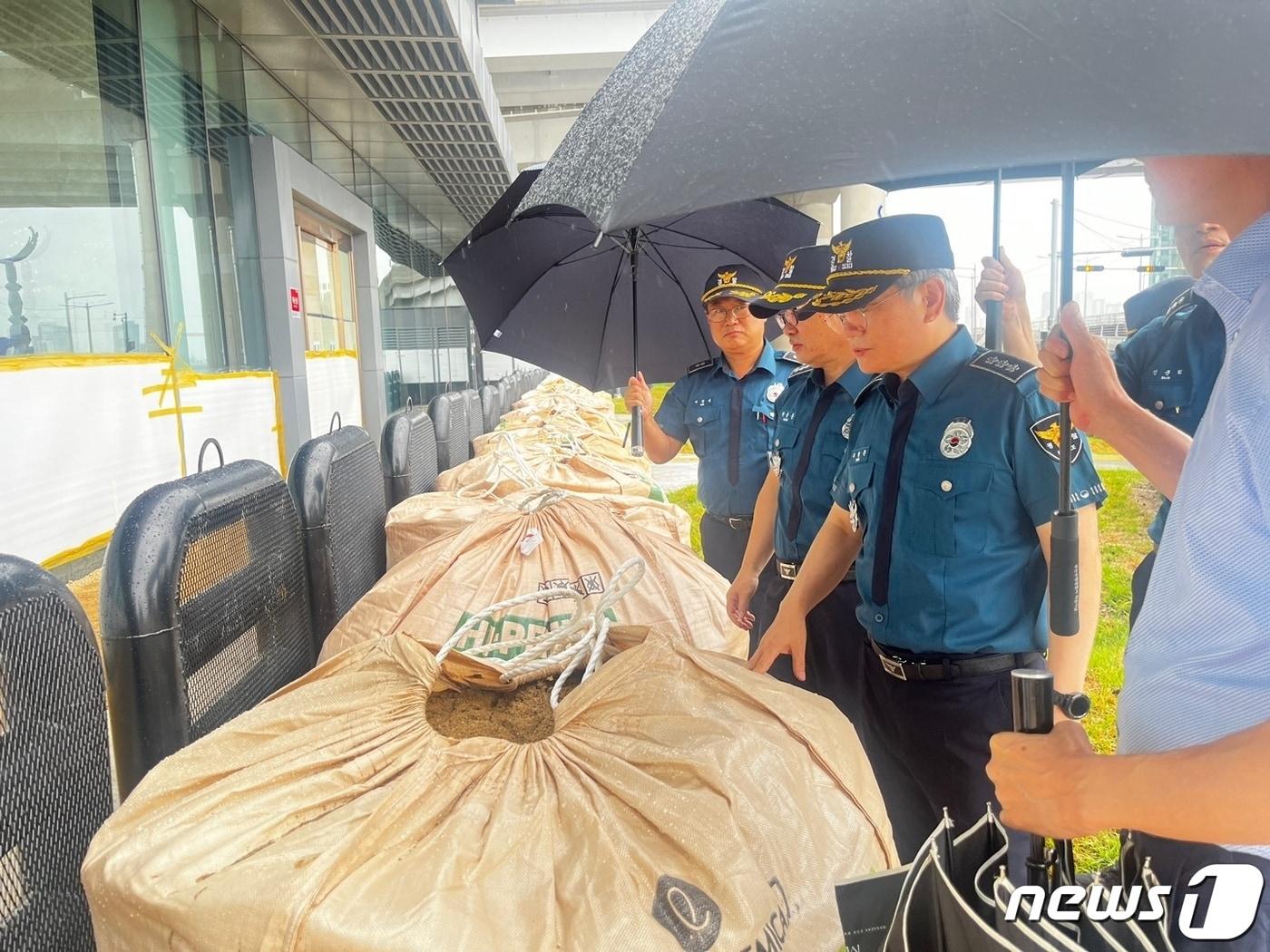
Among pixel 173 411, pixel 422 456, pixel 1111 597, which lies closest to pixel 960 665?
pixel 422 456

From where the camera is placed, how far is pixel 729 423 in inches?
140

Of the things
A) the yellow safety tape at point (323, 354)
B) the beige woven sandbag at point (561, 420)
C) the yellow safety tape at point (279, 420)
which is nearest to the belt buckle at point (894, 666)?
the beige woven sandbag at point (561, 420)

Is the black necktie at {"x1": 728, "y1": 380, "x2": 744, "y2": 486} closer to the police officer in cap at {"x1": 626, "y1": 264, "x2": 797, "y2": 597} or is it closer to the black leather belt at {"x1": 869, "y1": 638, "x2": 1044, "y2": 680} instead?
the police officer in cap at {"x1": 626, "y1": 264, "x2": 797, "y2": 597}

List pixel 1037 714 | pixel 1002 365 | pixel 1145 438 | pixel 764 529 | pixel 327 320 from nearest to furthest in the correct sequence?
1. pixel 1037 714
2. pixel 1145 438
3. pixel 1002 365
4. pixel 764 529
5. pixel 327 320

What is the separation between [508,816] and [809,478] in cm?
179

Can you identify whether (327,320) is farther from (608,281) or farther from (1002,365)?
(1002,365)

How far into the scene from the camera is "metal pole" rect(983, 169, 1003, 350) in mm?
1543

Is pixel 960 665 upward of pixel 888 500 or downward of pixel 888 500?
downward

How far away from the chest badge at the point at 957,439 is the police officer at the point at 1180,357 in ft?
2.53

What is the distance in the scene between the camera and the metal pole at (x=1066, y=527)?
124cm

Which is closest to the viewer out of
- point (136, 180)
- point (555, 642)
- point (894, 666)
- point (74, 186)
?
point (555, 642)

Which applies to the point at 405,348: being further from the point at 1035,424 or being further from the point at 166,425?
the point at 1035,424

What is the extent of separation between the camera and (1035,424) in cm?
171

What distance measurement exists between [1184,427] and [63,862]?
2807 mm
